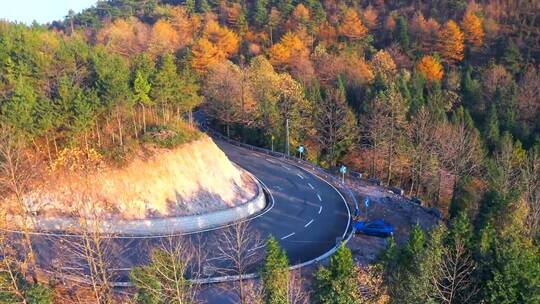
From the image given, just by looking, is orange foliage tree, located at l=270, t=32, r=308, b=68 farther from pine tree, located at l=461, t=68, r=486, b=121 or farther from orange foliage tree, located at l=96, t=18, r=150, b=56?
pine tree, located at l=461, t=68, r=486, b=121

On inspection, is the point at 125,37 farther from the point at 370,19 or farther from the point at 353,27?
the point at 370,19

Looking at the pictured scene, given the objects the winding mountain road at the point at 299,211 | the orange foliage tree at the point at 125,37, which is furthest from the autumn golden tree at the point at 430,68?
the orange foliage tree at the point at 125,37

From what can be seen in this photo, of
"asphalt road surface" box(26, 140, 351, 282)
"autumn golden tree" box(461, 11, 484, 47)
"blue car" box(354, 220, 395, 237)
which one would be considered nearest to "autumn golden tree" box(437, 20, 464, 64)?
"autumn golden tree" box(461, 11, 484, 47)

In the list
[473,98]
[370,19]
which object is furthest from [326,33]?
[473,98]

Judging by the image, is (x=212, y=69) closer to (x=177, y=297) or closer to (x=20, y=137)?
(x=20, y=137)

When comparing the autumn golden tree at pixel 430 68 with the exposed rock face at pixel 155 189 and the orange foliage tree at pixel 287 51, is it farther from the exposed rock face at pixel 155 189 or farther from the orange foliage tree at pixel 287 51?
the exposed rock face at pixel 155 189

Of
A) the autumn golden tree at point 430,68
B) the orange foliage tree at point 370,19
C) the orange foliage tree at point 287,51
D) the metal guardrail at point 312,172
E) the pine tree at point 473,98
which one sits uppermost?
the orange foliage tree at point 370,19
